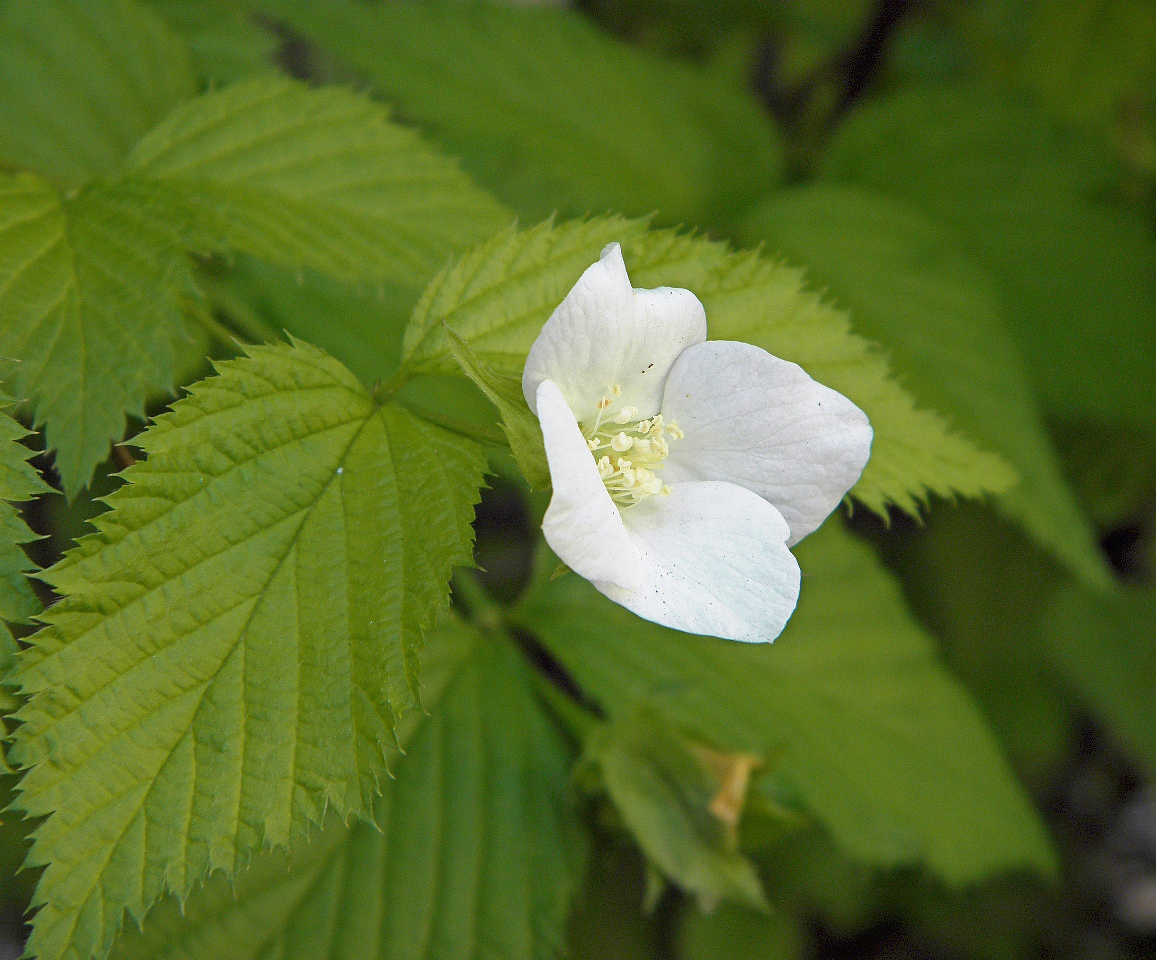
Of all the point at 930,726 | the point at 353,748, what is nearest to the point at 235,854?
the point at 353,748

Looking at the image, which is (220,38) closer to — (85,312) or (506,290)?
(85,312)

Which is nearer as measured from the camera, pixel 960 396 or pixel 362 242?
pixel 362 242

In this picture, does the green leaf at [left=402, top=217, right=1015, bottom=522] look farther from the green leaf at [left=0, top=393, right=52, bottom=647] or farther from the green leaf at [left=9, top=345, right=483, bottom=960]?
the green leaf at [left=0, top=393, right=52, bottom=647]

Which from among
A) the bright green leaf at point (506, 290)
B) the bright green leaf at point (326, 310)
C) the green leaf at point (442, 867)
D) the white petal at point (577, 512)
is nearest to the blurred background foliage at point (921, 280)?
the bright green leaf at point (326, 310)

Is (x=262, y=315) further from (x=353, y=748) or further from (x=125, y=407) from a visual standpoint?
(x=353, y=748)

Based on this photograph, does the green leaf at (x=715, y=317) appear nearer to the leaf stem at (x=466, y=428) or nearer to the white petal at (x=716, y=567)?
the leaf stem at (x=466, y=428)

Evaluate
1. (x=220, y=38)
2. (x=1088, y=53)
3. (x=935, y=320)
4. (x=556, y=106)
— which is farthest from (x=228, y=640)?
(x=1088, y=53)

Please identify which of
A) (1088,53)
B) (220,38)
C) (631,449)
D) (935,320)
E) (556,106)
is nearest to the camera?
(631,449)
